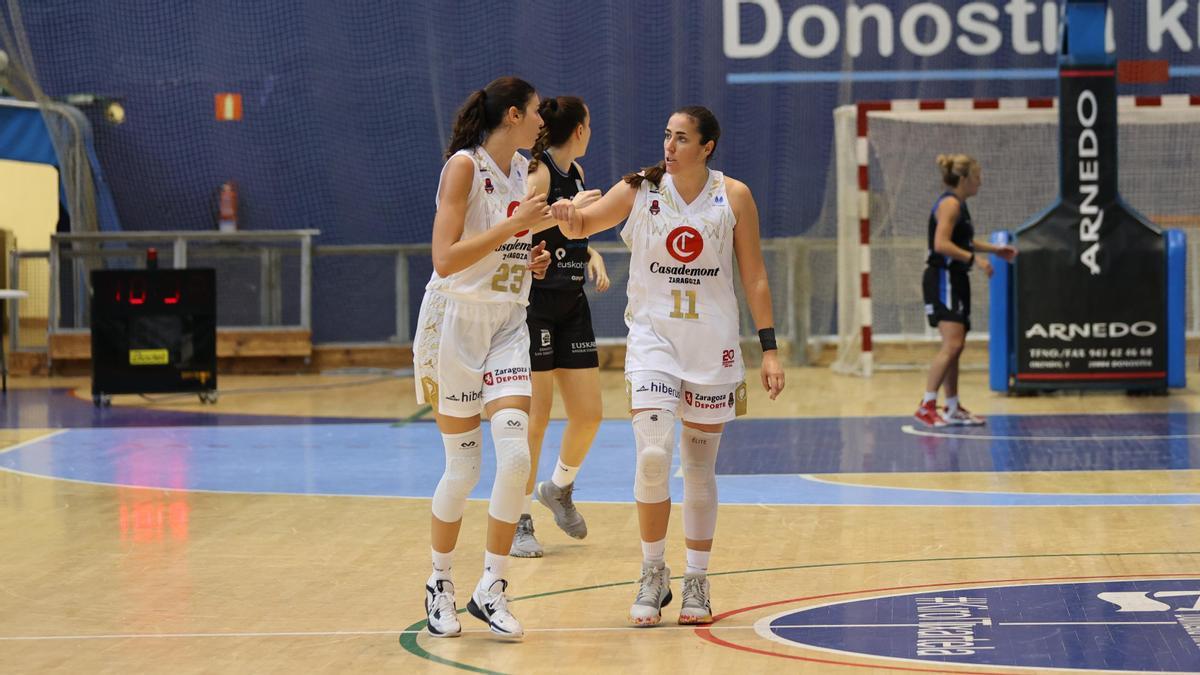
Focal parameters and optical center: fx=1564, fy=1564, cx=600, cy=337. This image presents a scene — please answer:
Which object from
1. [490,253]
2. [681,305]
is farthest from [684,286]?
[490,253]

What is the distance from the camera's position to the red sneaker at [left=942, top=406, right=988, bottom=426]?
10.6 m

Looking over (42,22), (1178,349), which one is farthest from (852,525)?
(42,22)

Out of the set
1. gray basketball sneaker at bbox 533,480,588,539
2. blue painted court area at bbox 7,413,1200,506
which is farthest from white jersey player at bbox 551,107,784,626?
blue painted court area at bbox 7,413,1200,506

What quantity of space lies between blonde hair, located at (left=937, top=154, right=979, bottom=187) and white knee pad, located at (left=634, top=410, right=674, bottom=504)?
5.77 meters

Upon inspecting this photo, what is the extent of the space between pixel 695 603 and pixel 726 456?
4451 mm

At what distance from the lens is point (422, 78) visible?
17688 millimetres

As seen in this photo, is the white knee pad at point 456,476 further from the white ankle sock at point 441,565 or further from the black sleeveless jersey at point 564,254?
the black sleeveless jersey at point 564,254

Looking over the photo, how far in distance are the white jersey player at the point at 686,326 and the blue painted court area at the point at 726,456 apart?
8.49 feet

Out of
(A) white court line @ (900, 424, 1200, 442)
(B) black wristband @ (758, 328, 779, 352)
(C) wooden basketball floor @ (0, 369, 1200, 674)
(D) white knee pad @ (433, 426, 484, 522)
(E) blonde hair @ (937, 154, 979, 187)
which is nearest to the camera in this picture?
(C) wooden basketball floor @ (0, 369, 1200, 674)

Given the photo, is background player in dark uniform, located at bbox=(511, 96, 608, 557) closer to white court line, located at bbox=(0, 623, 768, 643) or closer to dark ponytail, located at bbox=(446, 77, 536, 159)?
dark ponytail, located at bbox=(446, 77, 536, 159)

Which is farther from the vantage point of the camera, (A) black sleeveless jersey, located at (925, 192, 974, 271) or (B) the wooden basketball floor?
(A) black sleeveless jersey, located at (925, 192, 974, 271)

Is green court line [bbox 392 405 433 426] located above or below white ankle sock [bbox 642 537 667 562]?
above

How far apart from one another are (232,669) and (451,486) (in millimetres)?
913

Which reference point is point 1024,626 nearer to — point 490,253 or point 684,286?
point 684,286
